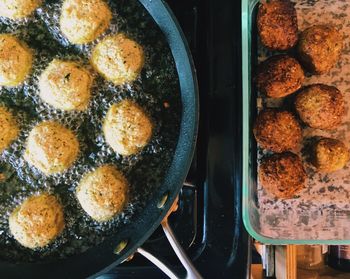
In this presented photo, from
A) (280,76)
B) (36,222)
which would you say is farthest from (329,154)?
(36,222)

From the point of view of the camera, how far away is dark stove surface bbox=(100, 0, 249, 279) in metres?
1.39

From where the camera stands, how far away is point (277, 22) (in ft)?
4.26

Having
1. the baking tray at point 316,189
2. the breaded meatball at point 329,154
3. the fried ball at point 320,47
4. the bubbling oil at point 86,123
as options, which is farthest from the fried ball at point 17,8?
the breaded meatball at point 329,154

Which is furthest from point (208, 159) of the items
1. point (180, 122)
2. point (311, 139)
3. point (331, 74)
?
point (331, 74)

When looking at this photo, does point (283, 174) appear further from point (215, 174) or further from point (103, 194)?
point (103, 194)

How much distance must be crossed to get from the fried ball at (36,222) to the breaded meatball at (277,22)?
2.28ft

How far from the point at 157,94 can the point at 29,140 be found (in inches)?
13.5

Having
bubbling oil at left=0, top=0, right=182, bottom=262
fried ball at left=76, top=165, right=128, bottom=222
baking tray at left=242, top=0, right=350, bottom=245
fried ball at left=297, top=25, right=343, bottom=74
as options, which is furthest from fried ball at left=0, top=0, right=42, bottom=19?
fried ball at left=297, top=25, right=343, bottom=74

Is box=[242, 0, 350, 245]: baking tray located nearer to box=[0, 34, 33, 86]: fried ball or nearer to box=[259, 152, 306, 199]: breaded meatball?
box=[259, 152, 306, 199]: breaded meatball

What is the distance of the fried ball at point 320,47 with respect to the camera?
131 centimetres

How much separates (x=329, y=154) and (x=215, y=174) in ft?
0.98

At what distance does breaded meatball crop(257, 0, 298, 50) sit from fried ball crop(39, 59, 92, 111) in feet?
1.52

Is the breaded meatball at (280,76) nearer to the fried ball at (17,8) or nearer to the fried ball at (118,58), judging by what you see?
the fried ball at (118,58)

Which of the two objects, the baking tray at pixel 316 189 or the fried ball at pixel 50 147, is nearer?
the fried ball at pixel 50 147
